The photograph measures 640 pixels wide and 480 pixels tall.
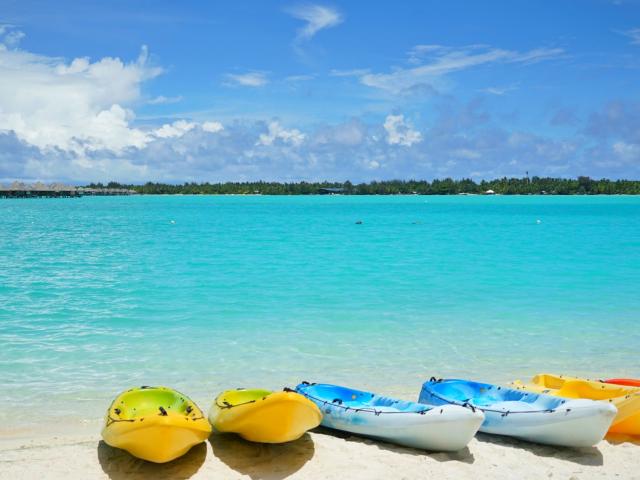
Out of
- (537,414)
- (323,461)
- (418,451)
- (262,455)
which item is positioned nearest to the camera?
(323,461)

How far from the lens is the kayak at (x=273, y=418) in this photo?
6668mm

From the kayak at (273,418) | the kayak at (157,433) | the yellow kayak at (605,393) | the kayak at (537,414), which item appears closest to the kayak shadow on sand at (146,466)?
the kayak at (157,433)

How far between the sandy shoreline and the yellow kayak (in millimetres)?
269

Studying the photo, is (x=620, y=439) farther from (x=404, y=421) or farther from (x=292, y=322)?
(x=292, y=322)

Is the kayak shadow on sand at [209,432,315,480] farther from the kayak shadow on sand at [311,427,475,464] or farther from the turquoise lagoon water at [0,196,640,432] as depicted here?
the turquoise lagoon water at [0,196,640,432]

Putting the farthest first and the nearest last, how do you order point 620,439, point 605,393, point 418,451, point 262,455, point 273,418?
point 605,393 < point 620,439 < point 418,451 < point 262,455 < point 273,418

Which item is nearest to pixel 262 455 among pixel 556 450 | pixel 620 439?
pixel 556 450

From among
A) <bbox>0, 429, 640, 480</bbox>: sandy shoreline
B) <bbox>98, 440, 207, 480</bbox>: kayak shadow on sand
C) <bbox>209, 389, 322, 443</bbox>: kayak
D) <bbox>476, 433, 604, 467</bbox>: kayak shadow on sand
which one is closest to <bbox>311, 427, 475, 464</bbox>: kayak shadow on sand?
<bbox>0, 429, 640, 480</bbox>: sandy shoreline

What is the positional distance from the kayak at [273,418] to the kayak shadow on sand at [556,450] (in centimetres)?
239

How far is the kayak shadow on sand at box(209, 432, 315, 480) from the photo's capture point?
6.77 m

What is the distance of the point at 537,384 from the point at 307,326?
676 centimetres

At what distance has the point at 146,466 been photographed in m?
6.82

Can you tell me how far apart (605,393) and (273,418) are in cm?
468

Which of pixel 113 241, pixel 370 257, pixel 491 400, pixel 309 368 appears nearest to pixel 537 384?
pixel 491 400
